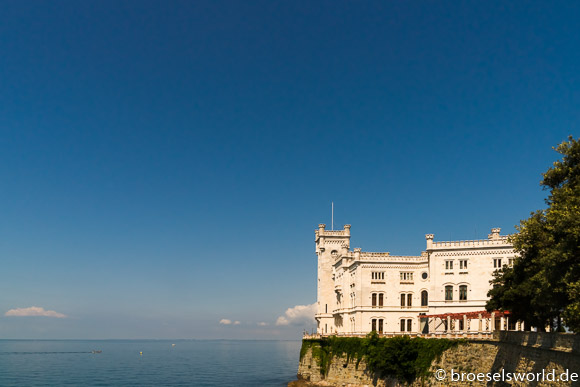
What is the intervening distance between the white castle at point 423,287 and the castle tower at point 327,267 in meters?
6.52

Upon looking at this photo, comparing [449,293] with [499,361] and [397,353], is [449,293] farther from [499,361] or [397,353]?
[499,361]

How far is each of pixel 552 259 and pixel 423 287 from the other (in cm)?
4324

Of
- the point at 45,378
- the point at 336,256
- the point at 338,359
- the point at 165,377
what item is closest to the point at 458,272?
the point at 338,359

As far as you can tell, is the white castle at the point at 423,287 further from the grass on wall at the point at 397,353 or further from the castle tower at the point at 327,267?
the grass on wall at the point at 397,353

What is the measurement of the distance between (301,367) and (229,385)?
19585 millimetres

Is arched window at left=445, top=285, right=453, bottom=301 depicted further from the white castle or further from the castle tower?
the castle tower

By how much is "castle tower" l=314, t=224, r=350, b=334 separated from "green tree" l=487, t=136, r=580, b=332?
1823 inches

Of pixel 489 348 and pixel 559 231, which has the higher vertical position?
pixel 559 231

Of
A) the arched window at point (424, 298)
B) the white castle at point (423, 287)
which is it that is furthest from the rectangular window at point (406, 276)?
the arched window at point (424, 298)

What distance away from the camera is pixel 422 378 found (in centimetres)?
5691

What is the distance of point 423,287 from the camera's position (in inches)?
3076

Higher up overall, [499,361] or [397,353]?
[499,361]

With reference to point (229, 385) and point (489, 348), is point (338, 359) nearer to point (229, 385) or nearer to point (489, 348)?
point (489, 348)

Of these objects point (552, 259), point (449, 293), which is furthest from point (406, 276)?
point (552, 259)
